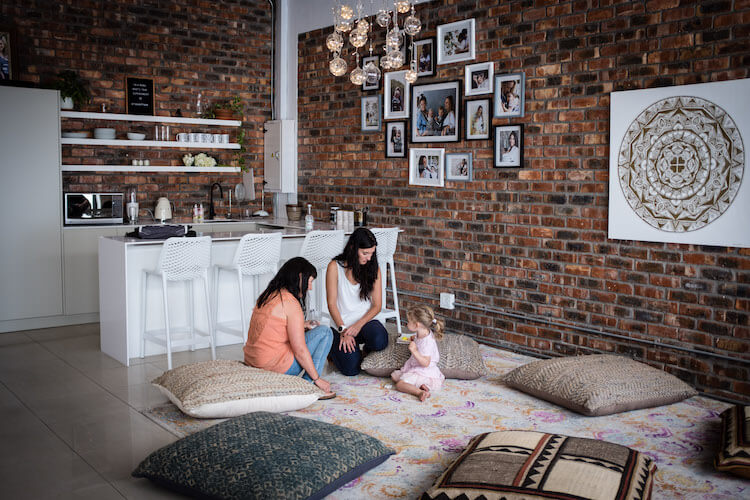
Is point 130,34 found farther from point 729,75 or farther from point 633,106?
point 729,75

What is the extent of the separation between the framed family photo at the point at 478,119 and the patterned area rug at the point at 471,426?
2.20 m

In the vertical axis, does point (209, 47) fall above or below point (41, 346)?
above

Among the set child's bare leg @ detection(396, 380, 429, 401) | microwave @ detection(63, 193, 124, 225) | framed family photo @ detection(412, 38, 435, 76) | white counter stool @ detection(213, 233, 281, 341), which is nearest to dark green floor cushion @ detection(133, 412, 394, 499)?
child's bare leg @ detection(396, 380, 429, 401)

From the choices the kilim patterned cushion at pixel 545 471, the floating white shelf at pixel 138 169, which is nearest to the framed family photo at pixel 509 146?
the kilim patterned cushion at pixel 545 471

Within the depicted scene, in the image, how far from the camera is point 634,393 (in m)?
4.24

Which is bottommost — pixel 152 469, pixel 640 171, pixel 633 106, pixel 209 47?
pixel 152 469

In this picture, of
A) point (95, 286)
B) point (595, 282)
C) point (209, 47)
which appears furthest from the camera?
point (209, 47)

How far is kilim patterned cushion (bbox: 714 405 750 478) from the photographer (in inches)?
128

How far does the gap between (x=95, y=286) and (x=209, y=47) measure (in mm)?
3068

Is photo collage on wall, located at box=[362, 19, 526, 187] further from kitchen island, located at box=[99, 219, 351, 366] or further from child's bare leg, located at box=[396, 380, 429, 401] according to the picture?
child's bare leg, located at box=[396, 380, 429, 401]

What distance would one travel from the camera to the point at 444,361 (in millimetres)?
4918

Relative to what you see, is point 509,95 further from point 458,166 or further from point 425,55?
point 425,55

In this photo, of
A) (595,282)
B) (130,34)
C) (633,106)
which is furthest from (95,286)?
(633,106)

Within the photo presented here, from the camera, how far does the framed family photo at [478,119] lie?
596cm
